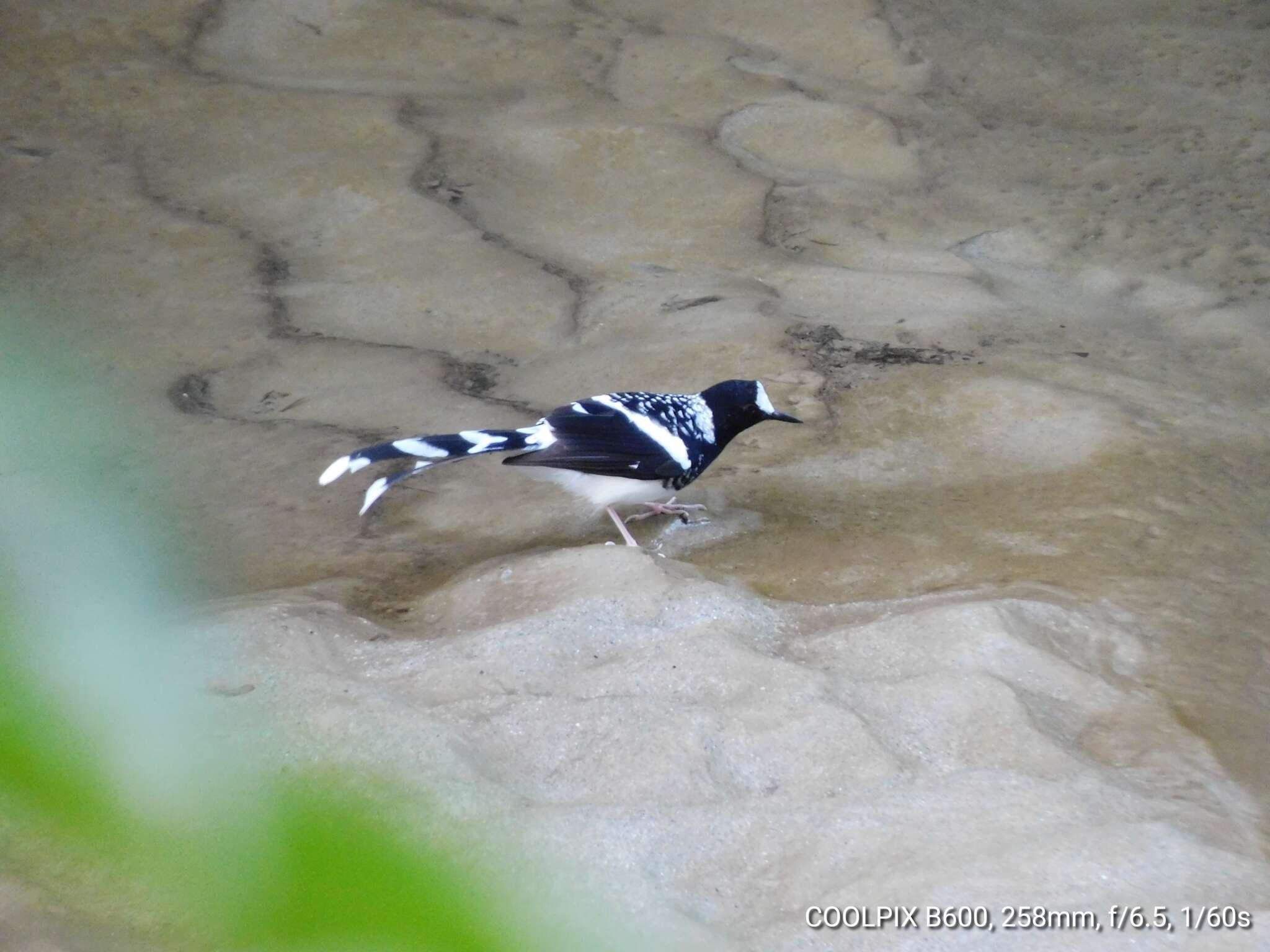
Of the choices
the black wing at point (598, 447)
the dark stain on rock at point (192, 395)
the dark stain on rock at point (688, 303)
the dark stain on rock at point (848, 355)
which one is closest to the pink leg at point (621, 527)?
the black wing at point (598, 447)

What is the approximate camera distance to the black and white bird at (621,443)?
3.24m

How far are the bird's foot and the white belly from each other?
5 cm

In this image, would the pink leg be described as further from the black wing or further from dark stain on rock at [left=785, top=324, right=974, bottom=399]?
dark stain on rock at [left=785, top=324, right=974, bottom=399]

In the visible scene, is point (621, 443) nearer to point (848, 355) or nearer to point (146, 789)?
point (848, 355)

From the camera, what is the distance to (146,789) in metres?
0.33

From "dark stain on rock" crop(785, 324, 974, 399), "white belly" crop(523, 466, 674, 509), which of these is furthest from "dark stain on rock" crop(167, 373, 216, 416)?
"dark stain on rock" crop(785, 324, 974, 399)

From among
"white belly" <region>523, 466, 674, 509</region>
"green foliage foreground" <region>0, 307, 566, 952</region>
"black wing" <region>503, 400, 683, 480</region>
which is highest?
"green foliage foreground" <region>0, 307, 566, 952</region>

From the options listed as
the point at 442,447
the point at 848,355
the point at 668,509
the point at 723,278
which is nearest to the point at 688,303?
the point at 723,278

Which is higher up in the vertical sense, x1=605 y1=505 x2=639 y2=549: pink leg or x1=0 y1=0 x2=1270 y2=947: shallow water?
x1=0 y1=0 x2=1270 y2=947: shallow water

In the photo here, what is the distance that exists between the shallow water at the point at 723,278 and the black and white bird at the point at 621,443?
0.43 feet

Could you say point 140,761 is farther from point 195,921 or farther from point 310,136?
point 310,136

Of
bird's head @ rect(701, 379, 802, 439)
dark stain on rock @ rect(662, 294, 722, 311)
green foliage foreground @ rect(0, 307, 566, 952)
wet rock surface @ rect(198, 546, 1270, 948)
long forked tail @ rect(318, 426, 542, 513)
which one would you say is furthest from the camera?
dark stain on rock @ rect(662, 294, 722, 311)

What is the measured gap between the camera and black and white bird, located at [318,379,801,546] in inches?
127

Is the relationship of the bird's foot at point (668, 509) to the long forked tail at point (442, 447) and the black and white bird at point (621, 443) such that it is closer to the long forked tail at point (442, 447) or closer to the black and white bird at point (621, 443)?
the black and white bird at point (621, 443)
